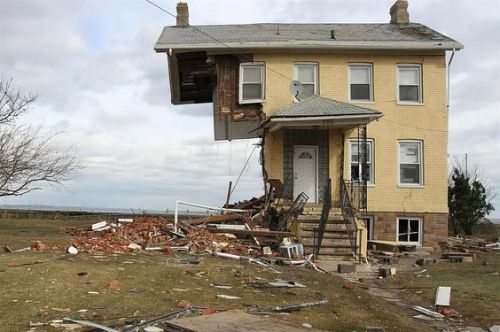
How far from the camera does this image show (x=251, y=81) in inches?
766

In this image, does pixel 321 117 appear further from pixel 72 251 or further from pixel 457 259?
pixel 72 251

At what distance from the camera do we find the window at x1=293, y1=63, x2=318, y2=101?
19.5m

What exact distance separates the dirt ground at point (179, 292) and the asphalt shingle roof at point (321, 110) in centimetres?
564

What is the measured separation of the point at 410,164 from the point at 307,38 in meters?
5.67

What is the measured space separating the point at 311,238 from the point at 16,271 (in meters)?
7.90

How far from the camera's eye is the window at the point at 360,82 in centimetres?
1956

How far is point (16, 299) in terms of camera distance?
7320 mm

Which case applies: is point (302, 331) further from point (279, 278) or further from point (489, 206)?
point (489, 206)

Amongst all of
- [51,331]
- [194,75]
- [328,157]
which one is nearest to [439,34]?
[328,157]

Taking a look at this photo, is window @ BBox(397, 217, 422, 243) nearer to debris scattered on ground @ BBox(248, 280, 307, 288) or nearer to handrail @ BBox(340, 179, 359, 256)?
handrail @ BBox(340, 179, 359, 256)

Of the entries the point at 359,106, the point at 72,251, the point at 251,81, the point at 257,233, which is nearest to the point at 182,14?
the point at 251,81

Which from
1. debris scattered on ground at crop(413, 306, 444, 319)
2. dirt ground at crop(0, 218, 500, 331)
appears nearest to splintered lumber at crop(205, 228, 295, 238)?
dirt ground at crop(0, 218, 500, 331)

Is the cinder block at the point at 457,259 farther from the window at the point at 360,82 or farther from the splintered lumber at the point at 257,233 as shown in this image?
the window at the point at 360,82

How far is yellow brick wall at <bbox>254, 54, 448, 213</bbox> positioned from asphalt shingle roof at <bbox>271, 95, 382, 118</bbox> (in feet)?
5.61
